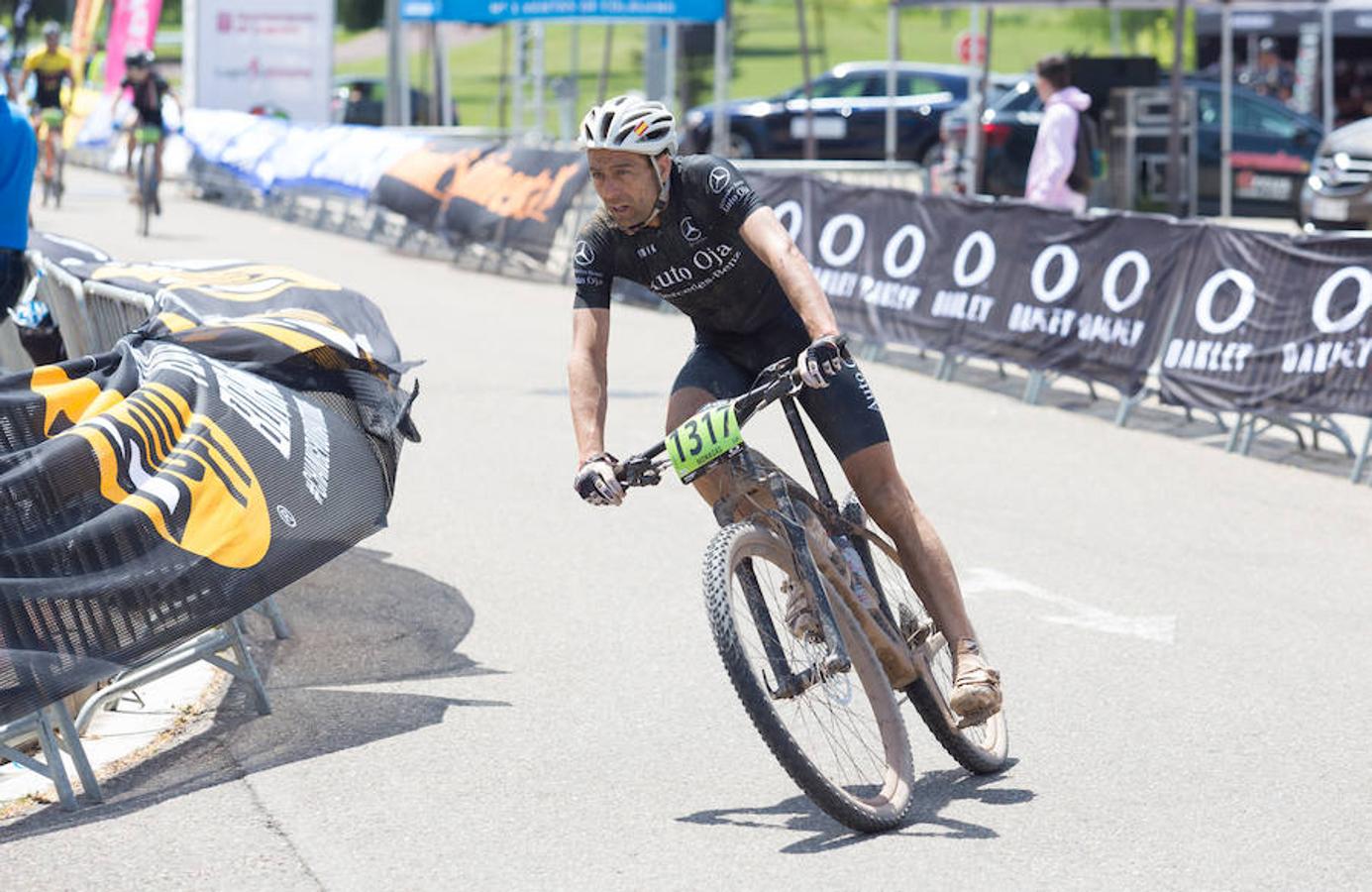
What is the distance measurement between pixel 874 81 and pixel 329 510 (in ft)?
97.2

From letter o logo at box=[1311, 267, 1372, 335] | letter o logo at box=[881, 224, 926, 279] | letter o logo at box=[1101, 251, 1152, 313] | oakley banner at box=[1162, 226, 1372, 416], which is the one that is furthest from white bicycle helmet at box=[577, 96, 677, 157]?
letter o logo at box=[881, 224, 926, 279]

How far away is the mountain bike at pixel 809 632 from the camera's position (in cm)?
530

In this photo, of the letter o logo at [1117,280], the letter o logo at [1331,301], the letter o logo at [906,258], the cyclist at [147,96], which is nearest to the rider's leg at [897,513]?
the letter o logo at [1331,301]

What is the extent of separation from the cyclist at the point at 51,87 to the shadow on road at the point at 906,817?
79.4ft

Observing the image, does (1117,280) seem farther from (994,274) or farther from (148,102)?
(148,102)

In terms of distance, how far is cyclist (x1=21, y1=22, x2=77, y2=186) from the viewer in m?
28.1

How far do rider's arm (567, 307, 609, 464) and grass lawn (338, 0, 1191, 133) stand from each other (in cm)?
5860

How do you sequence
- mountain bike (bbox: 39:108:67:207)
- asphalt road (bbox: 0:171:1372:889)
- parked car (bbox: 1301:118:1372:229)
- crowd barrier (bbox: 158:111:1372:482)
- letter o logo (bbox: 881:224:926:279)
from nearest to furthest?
asphalt road (bbox: 0:171:1372:889), crowd barrier (bbox: 158:111:1372:482), letter o logo (bbox: 881:224:926:279), parked car (bbox: 1301:118:1372:229), mountain bike (bbox: 39:108:67:207)

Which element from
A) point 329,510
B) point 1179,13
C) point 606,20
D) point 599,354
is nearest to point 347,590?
point 329,510

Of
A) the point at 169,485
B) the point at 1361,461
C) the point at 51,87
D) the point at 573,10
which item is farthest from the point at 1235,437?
the point at 51,87

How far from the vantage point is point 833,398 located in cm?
594

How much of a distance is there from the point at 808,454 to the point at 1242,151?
23567 mm

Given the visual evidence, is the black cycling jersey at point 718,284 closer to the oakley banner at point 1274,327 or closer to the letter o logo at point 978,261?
the oakley banner at point 1274,327

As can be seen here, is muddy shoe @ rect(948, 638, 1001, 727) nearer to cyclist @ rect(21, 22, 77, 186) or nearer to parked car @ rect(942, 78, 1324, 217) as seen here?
parked car @ rect(942, 78, 1324, 217)
